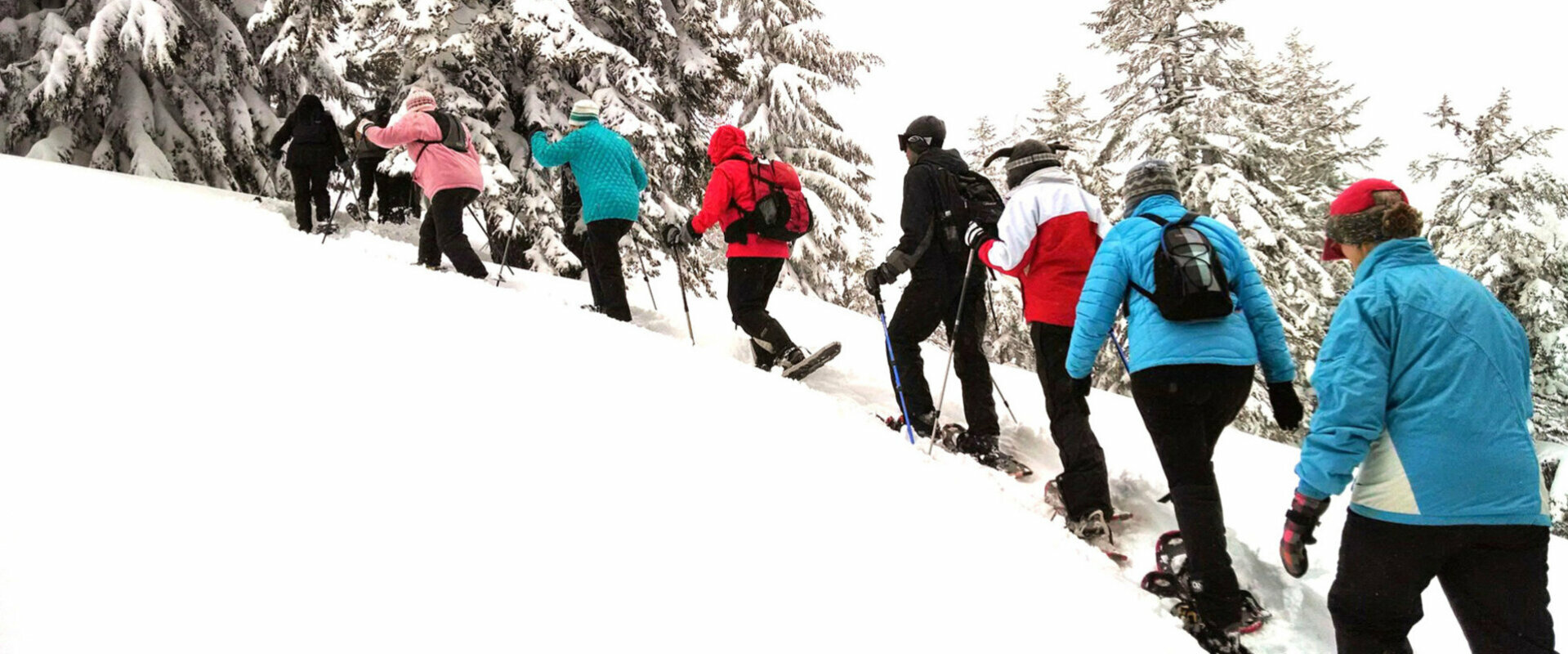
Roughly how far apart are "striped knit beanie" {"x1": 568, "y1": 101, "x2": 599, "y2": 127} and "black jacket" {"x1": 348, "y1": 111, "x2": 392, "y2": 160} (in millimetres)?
2693

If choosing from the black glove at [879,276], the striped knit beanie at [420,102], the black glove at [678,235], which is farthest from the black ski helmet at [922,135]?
the striped knit beanie at [420,102]

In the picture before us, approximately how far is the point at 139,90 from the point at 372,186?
4428 mm

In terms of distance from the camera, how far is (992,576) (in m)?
3.18

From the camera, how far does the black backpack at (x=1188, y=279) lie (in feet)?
11.2

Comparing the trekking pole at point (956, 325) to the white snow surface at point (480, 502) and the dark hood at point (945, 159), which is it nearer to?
the white snow surface at point (480, 502)

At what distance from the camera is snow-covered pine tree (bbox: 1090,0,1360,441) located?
15523 millimetres

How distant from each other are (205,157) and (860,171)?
1218cm

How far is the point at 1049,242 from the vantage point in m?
4.56

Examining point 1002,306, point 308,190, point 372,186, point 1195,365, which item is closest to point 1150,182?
point 1195,365

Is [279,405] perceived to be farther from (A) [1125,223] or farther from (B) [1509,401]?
(B) [1509,401]

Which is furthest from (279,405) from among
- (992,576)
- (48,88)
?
(48,88)

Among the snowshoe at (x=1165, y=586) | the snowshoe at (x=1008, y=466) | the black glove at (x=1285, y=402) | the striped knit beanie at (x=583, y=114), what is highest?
the striped knit beanie at (x=583, y=114)

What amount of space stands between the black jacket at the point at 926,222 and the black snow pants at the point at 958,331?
0.19 feet

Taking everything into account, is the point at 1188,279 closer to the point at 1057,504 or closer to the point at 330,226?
the point at 1057,504
